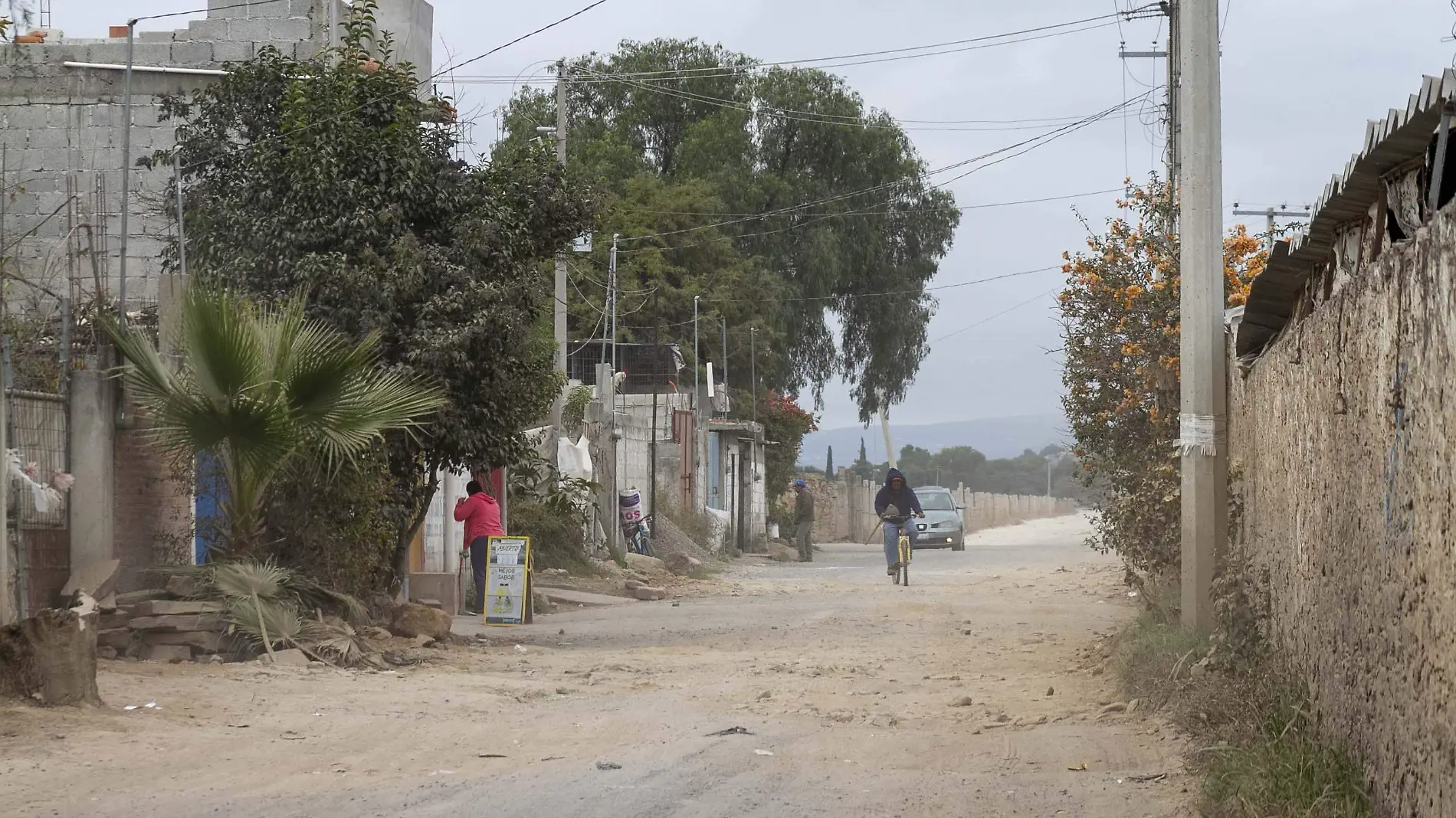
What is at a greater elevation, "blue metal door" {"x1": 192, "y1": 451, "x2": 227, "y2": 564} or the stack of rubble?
"blue metal door" {"x1": 192, "y1": 451, "x2": 227, "y2": 564}

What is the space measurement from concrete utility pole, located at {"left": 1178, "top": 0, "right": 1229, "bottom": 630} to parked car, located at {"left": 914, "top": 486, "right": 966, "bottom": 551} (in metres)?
27.8

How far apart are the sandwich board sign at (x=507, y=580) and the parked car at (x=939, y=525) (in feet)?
74.5

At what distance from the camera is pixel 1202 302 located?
1053 cm

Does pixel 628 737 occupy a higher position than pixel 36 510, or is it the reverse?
pixel 36 510

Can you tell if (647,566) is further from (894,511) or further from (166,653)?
(166,653)

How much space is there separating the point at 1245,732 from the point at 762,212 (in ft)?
141

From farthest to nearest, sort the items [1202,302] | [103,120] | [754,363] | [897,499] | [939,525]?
[754,363], [939,525], [897,499], [103,120], [1202,302]

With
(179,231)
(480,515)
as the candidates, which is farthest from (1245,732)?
(480,515)

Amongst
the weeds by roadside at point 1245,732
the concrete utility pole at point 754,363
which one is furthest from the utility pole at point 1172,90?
the concrete utility pole at point 754,363

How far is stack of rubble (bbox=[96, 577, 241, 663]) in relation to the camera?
11.6 metres

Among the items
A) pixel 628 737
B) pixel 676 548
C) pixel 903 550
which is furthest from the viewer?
pixel 676 548

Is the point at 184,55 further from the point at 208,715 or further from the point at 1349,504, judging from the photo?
the point at 1349,504

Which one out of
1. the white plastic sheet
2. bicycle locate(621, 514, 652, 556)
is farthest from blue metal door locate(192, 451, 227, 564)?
the white plastic sheet

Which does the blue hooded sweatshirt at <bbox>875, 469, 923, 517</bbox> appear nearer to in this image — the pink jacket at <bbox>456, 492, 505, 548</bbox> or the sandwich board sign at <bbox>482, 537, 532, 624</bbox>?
the pink jacket at <bbox>456, 492, 505, 548</bbox>
